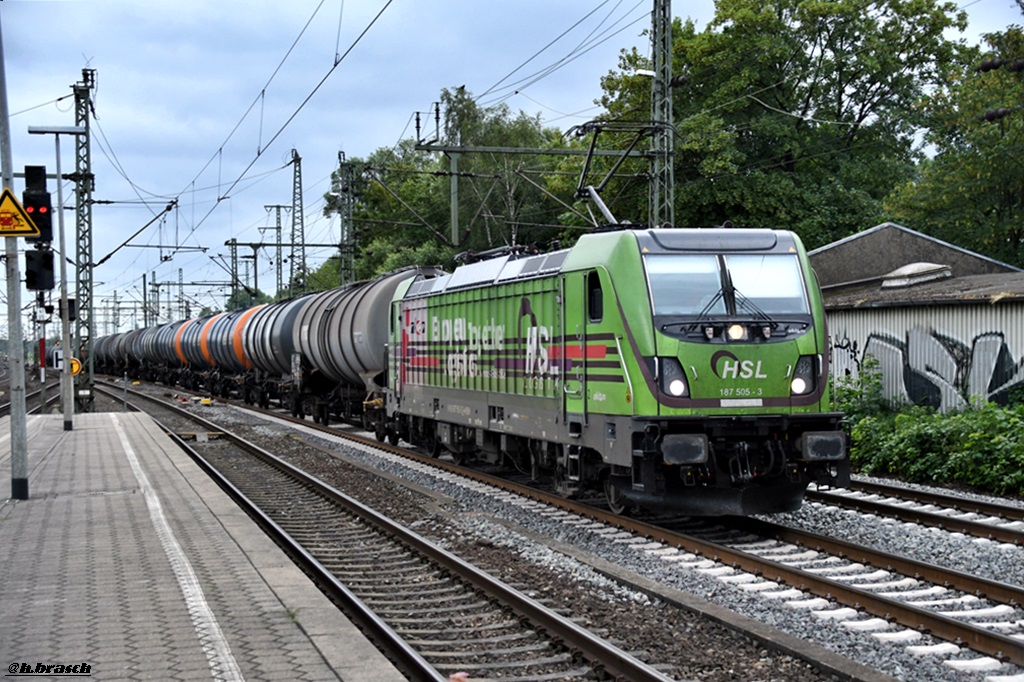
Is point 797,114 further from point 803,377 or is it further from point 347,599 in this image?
point 347,599

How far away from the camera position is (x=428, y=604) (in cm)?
922

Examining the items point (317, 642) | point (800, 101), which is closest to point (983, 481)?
point (317, 642)

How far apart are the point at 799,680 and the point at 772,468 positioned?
4.80 metres

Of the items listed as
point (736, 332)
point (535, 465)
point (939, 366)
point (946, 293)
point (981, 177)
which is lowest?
point (535, 465)

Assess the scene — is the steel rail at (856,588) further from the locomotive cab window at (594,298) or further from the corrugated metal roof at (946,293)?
the corrugated metal roof at (946,293)

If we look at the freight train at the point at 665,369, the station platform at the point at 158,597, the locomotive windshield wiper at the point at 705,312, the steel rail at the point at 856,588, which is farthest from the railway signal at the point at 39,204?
the locomotive windshield wiper at the point at 705,312

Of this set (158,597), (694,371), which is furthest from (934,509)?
(158,597)

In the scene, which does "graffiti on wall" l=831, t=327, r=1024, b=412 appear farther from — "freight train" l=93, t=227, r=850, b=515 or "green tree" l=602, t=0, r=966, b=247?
"green tree" l=602, t=0, r=966, b=247

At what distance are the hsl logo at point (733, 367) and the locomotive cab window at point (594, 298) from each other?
137 centimetres

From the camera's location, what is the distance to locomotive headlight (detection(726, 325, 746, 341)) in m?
11.4

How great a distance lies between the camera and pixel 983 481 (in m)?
15.0

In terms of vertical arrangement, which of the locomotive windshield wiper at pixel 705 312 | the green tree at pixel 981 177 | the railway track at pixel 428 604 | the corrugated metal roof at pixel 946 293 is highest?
the green tree at pixel 981 177

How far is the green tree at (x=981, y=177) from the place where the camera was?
33.4 metres

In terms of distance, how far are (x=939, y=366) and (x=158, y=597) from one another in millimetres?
14085
